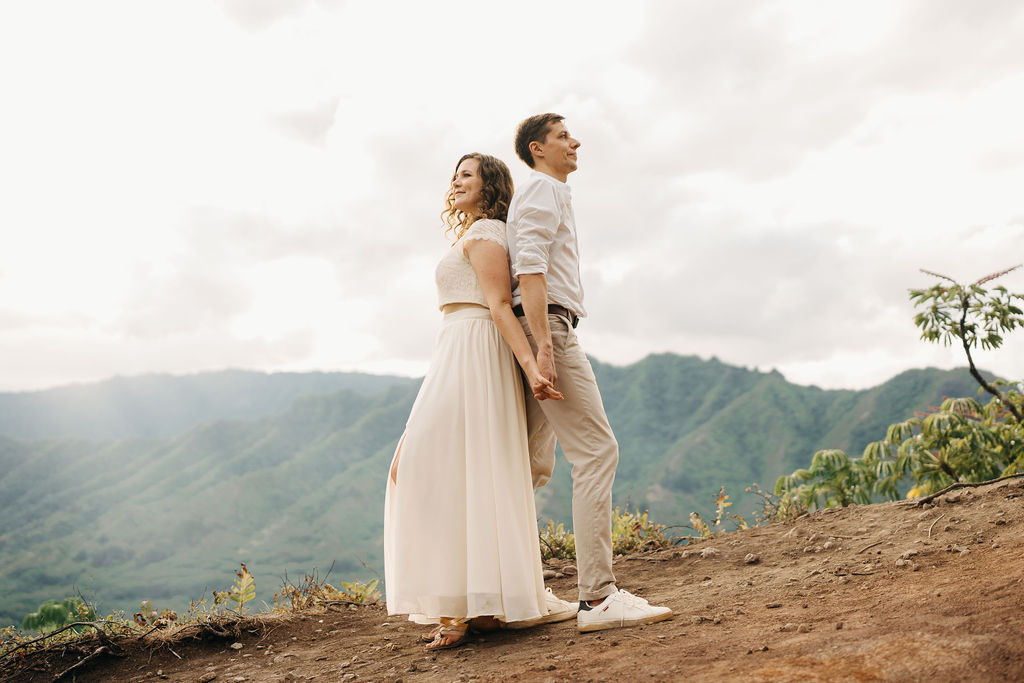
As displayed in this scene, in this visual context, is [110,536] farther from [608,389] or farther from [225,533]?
[608,389]

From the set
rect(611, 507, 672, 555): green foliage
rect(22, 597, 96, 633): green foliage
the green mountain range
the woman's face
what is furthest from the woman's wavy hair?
the green mountain range

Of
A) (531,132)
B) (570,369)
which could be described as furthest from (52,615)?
(531,132)

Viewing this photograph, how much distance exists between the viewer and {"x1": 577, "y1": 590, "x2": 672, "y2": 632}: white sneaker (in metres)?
2.93

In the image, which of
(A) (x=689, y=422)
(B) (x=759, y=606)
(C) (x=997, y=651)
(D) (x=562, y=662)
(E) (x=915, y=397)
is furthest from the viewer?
(A) (x=689, y=422)

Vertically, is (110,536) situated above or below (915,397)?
below

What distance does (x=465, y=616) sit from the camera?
3074 millimetres

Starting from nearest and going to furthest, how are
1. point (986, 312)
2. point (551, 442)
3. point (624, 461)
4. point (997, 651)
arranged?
1. point (997, 651)
2. point (551, 442)
3. point (986, 312)
4. point (624, 461)

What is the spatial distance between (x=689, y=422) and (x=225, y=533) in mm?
45843

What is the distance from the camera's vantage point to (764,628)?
2.55 metres

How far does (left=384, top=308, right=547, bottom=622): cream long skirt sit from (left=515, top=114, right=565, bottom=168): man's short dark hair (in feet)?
2.60

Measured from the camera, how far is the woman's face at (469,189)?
3.48 m

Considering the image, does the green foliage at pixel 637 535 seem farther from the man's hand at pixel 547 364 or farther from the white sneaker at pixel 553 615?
the man's hand at pixel 547 364

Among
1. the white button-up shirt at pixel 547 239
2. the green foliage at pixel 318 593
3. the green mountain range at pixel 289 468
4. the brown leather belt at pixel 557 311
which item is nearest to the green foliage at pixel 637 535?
the green foliage at pixel 318 593

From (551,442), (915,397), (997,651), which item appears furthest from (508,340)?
(915,397)
